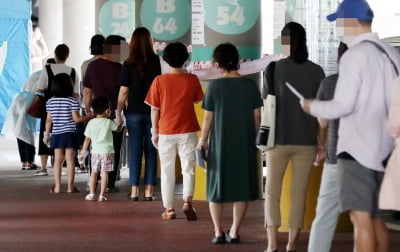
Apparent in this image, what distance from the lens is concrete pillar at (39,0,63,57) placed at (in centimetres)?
3089

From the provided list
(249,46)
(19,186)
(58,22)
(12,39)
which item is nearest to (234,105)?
(249,46)

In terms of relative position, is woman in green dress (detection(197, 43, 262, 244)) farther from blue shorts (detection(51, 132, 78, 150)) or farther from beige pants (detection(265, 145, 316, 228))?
blue shorts (detection(51, 132, 78, 150))

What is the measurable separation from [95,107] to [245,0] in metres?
2.58

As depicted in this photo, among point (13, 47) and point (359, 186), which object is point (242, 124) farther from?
point (13, 47)

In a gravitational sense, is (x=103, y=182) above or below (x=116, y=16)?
below

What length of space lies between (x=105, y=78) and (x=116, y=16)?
4383 mm

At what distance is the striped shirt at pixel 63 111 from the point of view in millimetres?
15117

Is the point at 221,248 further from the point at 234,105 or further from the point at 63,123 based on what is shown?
the point at 63,123

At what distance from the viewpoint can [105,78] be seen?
48.5 ft

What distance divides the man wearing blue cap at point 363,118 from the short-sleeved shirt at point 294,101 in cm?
189

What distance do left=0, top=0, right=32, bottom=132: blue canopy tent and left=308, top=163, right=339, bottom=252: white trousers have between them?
57.8ft

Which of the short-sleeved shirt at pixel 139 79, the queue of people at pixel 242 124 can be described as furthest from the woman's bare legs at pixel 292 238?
the short-sleeved shirt at pixel 139 79

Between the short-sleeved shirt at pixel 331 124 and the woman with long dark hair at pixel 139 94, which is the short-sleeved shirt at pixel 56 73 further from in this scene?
the short-sleeved shirt at pixel 331 124

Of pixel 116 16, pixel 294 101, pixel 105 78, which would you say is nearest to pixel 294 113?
pixel 294 101
